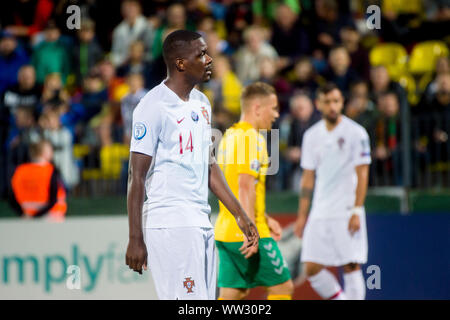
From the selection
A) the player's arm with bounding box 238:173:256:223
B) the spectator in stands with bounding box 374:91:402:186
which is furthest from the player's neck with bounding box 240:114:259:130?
the spectator in stands with bounding box 374:91:402:186

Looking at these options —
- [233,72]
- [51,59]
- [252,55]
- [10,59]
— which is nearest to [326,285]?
[233,72]

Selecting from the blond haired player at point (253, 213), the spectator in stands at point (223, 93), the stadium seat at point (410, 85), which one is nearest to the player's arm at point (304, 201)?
the blond haired player at point (253, 213)

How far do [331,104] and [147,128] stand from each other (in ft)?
12.1

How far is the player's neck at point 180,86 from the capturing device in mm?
4996

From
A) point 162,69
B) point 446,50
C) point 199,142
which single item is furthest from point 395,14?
point 199,142

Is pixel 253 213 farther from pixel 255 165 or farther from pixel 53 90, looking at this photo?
pixel 53 90

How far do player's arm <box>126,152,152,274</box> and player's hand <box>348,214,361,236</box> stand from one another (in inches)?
143

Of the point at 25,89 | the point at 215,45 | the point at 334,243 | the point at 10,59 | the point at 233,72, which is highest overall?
the point at 215,45

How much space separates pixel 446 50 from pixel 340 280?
15.2 ft

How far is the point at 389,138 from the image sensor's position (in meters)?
9.91

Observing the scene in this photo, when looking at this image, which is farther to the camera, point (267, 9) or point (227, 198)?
point (267, 9)

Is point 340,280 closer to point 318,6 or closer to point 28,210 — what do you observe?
point 28,210

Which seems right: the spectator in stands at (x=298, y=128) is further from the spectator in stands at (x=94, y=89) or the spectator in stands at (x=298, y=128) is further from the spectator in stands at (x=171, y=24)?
the spectator in stands at (x=94, y=89)

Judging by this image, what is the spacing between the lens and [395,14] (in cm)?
1354
